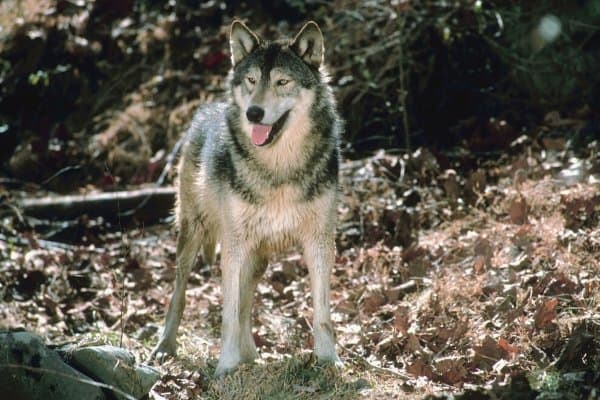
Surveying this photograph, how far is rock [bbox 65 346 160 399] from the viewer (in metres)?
4.73

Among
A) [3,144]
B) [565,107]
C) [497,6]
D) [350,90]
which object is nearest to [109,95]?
[3,144]

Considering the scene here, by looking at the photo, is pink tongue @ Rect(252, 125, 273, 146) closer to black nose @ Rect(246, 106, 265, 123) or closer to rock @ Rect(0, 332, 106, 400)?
black nose @ Rect(246, 106, 265, 123)

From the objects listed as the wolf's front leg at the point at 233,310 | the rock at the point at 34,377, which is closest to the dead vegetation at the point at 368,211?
the wolf's front leg at the point at 233,310

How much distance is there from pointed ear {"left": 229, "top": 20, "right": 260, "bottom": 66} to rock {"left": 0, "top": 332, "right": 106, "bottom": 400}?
2.39 metres

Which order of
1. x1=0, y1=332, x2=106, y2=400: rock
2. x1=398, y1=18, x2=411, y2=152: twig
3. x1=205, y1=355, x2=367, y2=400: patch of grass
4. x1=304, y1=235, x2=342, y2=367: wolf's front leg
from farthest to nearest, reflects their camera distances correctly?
1. x1=398, y1=18, x2=411, y2=152: twig
2. x1=304, y1=235, x2=342, y2=367: wolf's front leg
3. x1=205, y1=355, x2=367, y2=400: patch of grass
4. x1=0, y1=332, x2=106, y2=400: rock

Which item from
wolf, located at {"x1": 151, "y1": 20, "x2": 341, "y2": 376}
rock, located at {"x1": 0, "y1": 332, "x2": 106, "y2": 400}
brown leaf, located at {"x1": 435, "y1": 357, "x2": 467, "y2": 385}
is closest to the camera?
rock, located at {"x1": 0, "y1": 332, "x2": 106, "y2": 400}

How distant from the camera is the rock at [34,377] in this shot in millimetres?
4434

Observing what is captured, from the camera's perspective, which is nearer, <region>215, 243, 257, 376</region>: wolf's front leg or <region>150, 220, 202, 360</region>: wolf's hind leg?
<region>215, 243, 257, 376</region>: wolf's front leg

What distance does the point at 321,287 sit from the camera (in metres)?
5.67

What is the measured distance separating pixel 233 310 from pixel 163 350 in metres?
0.87

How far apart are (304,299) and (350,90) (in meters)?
3.48

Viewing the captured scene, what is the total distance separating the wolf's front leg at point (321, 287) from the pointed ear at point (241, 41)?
4.47 feet

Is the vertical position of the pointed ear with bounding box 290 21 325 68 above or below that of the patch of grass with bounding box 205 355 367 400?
above

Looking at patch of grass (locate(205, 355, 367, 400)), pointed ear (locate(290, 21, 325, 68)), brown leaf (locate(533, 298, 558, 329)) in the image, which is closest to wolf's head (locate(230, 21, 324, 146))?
pointed ear (locate(290, 21, 325, 68))
